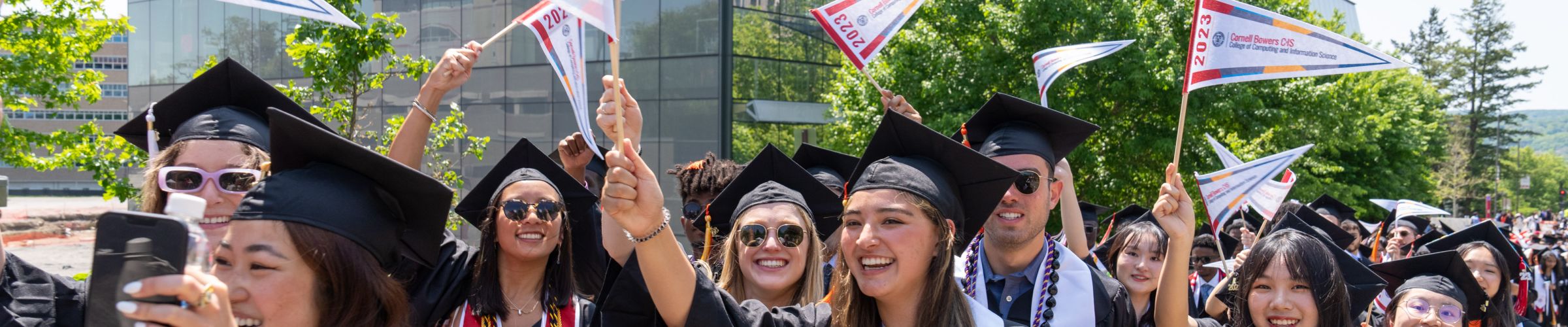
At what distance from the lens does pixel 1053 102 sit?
60.1 feet

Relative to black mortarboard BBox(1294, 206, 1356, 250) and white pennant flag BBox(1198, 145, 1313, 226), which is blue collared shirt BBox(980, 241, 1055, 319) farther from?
black mortarboard BBox(1294, 206, 1356, 250)

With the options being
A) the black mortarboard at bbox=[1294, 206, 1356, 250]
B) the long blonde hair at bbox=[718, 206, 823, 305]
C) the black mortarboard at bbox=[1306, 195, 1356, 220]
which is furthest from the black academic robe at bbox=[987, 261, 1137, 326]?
the black mortarboard at bbox=[1306, 195, 1356, 220]

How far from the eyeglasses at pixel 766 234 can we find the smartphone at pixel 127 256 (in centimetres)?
257

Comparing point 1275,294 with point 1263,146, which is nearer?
point 1275,294

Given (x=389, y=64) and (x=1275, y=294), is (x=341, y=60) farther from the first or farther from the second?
(x=1275, y=294)

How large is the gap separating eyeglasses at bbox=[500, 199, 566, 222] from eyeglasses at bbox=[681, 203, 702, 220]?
1721mm

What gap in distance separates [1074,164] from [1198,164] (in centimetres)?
254

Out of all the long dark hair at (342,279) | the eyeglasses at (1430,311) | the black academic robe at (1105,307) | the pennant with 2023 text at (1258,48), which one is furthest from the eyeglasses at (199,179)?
the eyeglasses at (1430,311)

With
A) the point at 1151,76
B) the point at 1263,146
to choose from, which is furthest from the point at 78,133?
the point at 1263,146

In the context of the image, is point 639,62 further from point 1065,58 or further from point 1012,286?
point 1012,286

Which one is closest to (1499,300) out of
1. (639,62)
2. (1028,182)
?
(1028,182)

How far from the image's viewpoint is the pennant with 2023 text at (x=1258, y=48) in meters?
4.29

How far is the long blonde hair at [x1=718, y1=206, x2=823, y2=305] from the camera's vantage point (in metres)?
4.16

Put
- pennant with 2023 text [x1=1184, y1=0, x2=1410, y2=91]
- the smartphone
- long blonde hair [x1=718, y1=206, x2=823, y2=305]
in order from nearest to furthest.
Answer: the smartphone < long blonde hair [x1=718, y1=206, x2=823, y2=305] < pennant with 2023 text [x1=1184, y1=0, x2=1410, y2=91]
